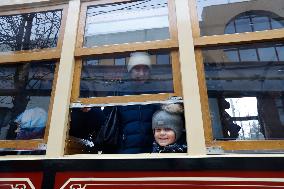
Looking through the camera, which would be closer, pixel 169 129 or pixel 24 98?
pixel 169 129

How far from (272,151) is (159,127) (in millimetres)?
663

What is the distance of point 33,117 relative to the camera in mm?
2047

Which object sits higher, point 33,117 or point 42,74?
point 42,74

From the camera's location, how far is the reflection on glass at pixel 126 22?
2.08m

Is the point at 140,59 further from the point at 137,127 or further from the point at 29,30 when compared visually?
the point at 29,30

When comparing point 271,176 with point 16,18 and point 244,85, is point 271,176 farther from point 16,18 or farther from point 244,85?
point 16,18

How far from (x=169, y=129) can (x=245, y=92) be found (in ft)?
1.80

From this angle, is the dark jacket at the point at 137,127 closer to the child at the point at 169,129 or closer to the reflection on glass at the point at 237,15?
the child at the point at 169,129

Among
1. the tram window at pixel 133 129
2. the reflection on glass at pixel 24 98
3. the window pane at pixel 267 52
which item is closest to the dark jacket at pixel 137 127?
the tram window at pixel 133 129

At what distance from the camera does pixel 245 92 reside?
1906 mm

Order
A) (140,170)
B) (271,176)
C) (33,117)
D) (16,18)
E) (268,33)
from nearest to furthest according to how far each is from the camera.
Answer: (271,176)
(140,170)
(268,33)
(33,117)
(16,18)

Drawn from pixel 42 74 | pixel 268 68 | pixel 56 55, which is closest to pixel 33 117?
pixel 42 74

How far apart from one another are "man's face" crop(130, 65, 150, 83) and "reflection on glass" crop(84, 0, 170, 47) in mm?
199

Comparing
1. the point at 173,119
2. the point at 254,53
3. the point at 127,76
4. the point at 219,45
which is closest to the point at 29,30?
the point at 127,76
